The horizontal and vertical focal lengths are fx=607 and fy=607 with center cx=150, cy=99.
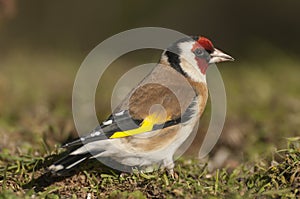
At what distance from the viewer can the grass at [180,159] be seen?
13.8 feet

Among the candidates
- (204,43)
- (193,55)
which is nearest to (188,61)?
(193,55)

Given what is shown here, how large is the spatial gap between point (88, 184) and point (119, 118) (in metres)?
0.52

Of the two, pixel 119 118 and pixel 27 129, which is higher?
pixel 119 118

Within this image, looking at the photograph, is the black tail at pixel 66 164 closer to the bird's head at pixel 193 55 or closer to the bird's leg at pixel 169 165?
the bird's leg at pixel 169 165

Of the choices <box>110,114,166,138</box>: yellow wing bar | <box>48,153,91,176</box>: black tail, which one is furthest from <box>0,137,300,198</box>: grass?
<box>110,114,166,138</box>: yellow wing bar

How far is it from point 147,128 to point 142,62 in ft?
18.7

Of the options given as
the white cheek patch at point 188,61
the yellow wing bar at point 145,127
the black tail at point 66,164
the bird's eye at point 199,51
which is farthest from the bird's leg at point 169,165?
the bird's eye at point 199,51

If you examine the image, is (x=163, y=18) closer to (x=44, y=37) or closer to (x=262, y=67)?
(x=44, y=37)

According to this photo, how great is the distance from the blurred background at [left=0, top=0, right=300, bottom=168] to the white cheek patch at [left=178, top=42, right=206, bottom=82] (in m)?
0.89

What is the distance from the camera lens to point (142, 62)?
10008mm

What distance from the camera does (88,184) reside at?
14.3ft

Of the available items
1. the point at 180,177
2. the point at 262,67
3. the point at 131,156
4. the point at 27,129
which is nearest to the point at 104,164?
the point at 131,156

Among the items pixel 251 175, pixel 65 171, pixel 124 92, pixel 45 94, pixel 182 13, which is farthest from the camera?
pixel 182 13

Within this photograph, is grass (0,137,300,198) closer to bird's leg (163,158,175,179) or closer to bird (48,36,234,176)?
bird's leg (163,158,175,179)
